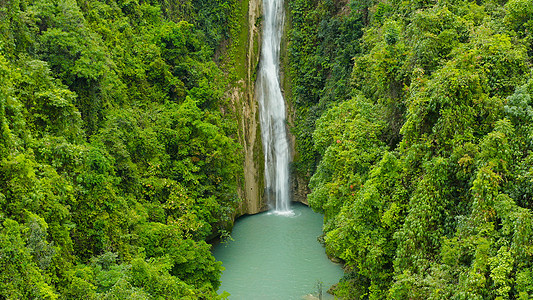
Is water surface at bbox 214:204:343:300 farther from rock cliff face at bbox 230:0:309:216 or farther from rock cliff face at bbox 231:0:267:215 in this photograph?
rock cliff face at bbox 230:0:309:216

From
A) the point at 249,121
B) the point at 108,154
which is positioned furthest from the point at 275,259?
the point at 249,121

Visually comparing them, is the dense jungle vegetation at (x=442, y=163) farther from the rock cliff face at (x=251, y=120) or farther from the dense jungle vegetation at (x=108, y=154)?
the rock cliff face at (x=251, y=120)

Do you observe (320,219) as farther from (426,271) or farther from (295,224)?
(426,271)

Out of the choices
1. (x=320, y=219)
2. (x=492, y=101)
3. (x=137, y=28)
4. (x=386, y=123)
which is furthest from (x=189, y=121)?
(x=492, y=101)

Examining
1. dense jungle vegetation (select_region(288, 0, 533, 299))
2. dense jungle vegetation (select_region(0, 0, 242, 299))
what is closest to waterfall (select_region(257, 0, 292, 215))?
dense jungle vegetation (select_region(0, 0, 242, 299))

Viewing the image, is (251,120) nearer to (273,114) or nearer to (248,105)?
(248,105)
